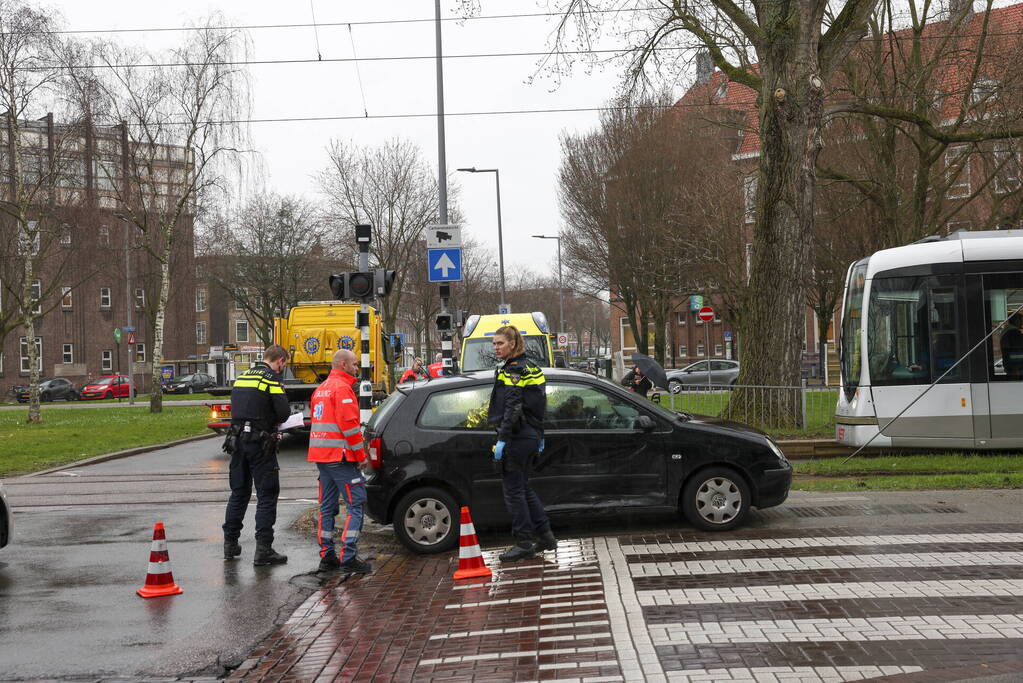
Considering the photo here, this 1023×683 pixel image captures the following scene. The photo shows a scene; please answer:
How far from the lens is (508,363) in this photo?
323 inches

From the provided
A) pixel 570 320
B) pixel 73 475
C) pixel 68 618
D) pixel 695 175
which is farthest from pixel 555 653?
pixel 570 320

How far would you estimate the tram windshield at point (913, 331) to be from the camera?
13.6 m

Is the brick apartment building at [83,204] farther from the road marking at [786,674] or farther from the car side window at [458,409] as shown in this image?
the road marking at [786,674]

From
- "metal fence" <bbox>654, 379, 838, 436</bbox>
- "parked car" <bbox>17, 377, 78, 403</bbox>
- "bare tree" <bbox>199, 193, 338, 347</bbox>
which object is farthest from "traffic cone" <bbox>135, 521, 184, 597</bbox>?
"parked car" <bbox>17, 377, 78, 403</bbox>

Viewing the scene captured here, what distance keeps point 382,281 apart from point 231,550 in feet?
14.7

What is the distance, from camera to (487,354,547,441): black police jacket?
7.96 meters

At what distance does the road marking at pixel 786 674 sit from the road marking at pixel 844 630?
0.50 m

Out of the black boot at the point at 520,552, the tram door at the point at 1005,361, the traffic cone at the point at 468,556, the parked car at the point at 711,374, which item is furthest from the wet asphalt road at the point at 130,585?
the parked car at the point at 711,374

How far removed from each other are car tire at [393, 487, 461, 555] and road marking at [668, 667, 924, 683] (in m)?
4.00

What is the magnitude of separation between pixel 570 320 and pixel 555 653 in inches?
3898

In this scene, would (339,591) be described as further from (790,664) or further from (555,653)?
(790,664)

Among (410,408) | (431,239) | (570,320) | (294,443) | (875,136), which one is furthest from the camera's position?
(570,320)

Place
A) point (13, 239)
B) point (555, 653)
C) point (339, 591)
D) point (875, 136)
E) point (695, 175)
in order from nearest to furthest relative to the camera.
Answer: point (555, 653) < point (339, 591) < point (875, 136) < point (13, 239) < point (695, 175)

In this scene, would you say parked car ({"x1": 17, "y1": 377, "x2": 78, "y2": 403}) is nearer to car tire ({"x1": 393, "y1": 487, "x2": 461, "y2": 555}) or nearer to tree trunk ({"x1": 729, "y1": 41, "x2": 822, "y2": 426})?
tree trunk ({"x1": 729, "y1": 41, "x2": 822, "y2": 426})
